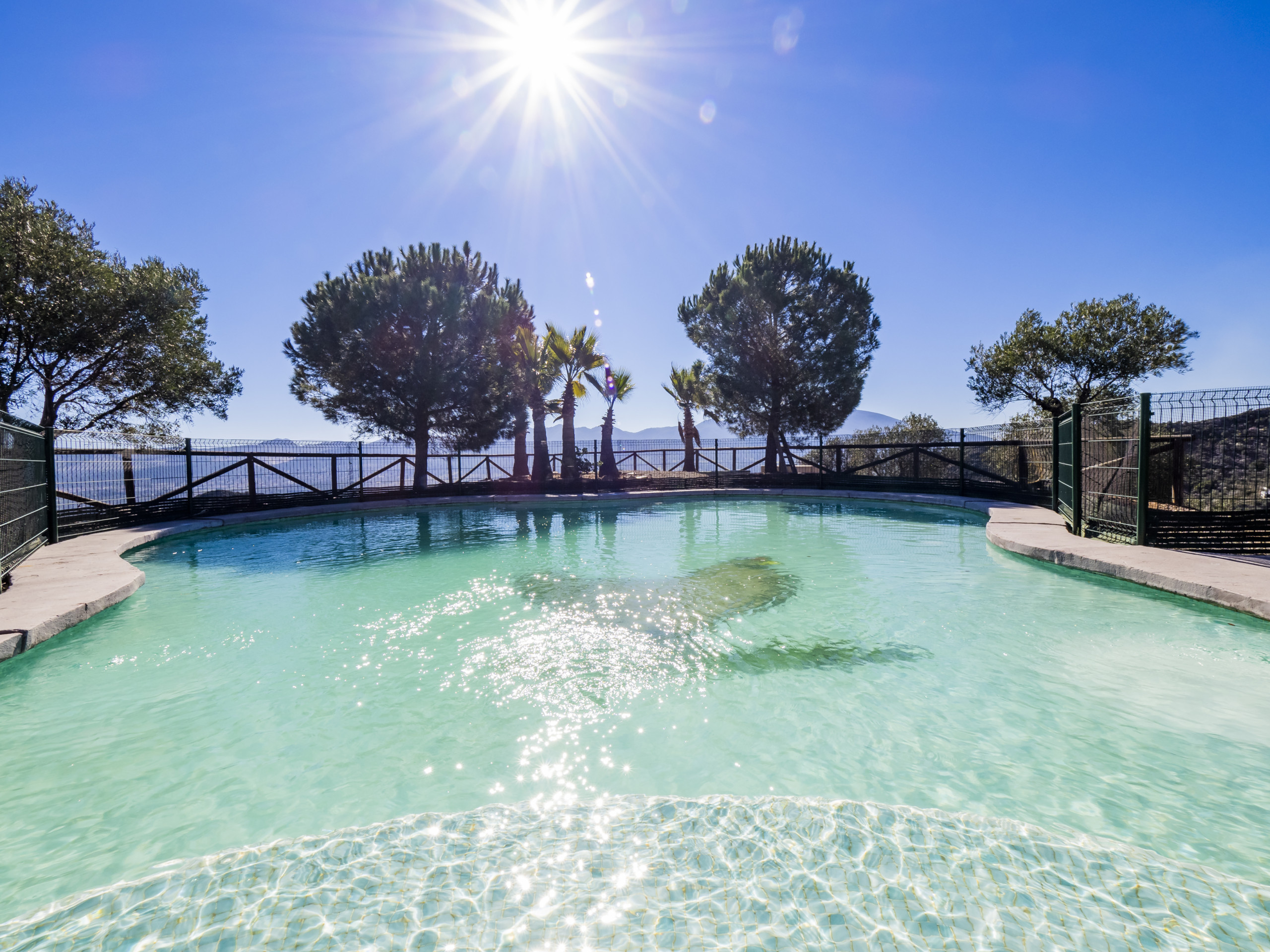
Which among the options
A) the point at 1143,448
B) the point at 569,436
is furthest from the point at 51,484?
the point at 569,436

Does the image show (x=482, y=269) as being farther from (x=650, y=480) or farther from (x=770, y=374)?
(x=770, y=374)

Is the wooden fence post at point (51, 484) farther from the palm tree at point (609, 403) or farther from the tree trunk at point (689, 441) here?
the tree trunk at point (689, 441)

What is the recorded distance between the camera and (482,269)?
2228 cm

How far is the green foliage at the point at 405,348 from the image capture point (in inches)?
757

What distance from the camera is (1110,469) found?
7.52 meters

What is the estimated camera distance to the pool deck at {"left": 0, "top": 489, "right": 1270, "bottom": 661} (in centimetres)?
458

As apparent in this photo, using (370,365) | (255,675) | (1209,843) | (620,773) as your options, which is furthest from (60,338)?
(1209,843)

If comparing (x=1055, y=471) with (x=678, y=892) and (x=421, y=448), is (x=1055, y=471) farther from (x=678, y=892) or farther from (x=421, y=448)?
(x=421, y=448)

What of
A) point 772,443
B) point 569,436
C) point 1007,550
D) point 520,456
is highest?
point 569,436

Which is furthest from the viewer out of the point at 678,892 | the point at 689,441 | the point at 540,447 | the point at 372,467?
the point at 689,441

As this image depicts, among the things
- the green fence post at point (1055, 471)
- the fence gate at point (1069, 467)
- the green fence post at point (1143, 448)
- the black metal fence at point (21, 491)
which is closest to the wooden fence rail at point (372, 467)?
the black metal fence at point (21, 491)

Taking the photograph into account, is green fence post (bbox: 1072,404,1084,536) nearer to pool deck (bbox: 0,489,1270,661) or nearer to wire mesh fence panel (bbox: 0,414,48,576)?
pool deck (bbox: 0,489,1270,661)

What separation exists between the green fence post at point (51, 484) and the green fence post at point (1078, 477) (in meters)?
15.2

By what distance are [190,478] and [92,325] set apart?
6856 millimetres
